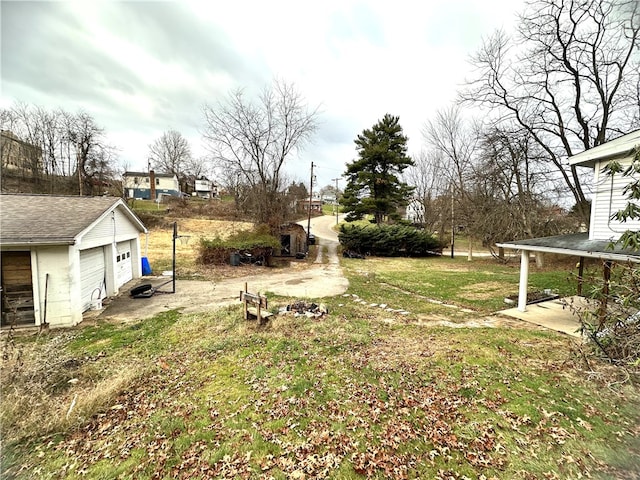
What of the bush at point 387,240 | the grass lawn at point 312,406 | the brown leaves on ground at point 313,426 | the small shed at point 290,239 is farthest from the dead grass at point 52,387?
the bush at point 387,240

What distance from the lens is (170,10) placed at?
284 inches

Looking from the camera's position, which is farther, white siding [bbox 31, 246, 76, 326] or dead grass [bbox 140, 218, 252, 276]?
dead grass [bbox 140, 218, 252, 276]

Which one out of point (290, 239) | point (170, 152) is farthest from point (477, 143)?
point (170, 152)

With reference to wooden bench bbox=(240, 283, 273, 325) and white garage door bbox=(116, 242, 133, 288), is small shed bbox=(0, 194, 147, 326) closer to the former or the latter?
white garage door bbox=(116, 242, 133, 288)

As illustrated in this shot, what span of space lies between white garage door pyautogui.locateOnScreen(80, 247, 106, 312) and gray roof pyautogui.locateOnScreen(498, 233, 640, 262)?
13768mm

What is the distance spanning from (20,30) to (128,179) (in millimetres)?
49847

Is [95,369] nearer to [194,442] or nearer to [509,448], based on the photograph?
[194,442]

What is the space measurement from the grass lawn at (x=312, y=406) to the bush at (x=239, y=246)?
10.0m

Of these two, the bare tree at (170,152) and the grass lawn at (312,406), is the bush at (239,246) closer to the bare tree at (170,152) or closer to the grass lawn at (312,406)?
the grass lawn at (312,406)

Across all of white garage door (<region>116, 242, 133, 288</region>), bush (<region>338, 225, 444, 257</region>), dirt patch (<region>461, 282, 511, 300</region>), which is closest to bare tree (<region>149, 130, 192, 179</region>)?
bush (<region>338, 225, 444, 257</region>)

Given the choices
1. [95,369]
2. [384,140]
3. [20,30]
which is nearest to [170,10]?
[20,30]

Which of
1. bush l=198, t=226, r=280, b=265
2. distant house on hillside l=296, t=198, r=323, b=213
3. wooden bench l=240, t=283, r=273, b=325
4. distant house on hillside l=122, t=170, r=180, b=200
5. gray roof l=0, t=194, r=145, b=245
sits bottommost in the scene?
wooden bench l=240, t=283, r=273, b=325

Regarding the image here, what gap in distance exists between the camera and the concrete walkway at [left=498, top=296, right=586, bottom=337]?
7.64m

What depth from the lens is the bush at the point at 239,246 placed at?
1694cm
